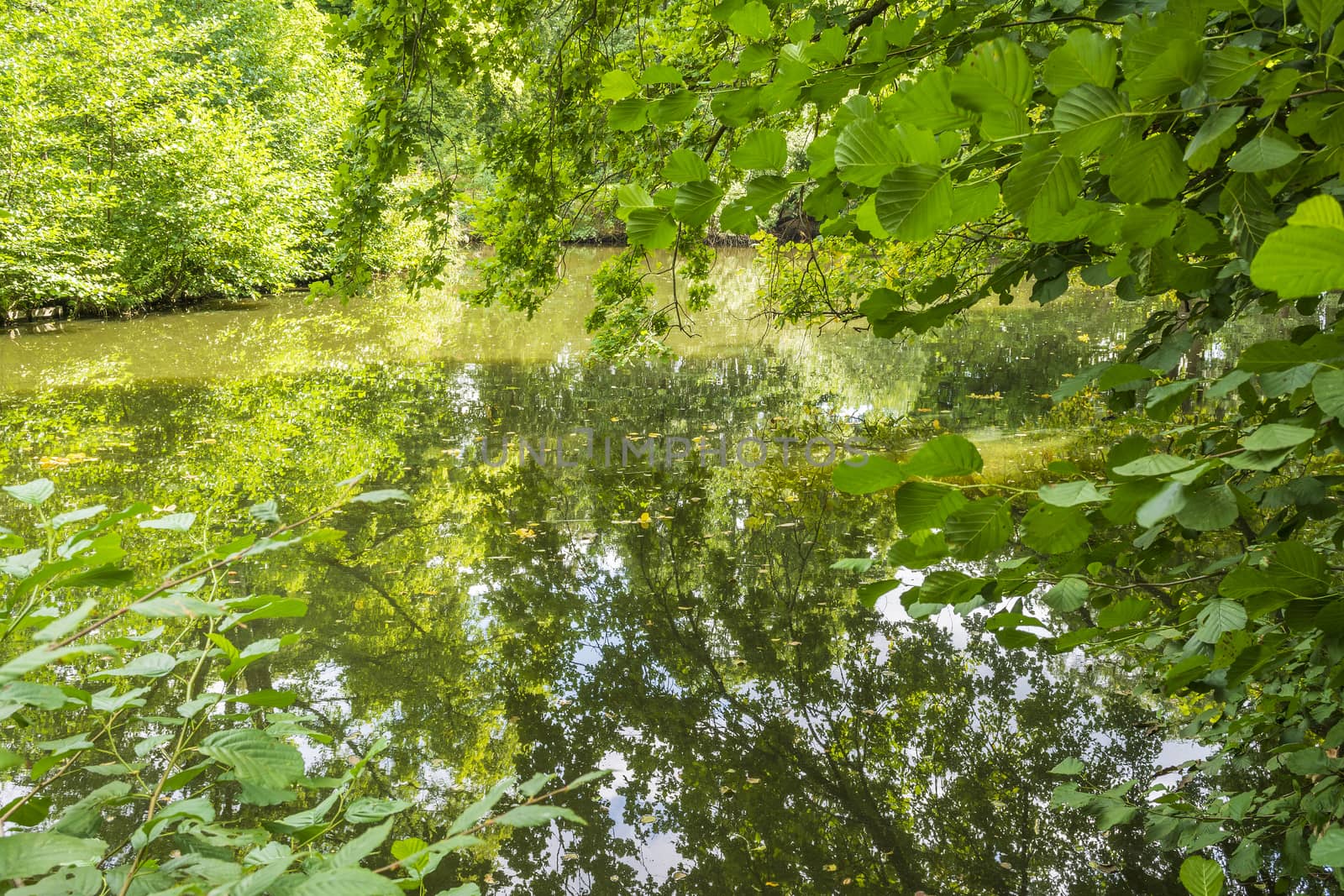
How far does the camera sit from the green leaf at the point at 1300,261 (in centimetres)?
58

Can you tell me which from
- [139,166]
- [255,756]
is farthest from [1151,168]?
[139,166]

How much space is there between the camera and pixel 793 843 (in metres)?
3.56

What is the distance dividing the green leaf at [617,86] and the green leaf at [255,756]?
90 cm

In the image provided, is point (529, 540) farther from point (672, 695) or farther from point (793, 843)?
point (793, 843)

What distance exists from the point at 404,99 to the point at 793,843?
3810 millimetres

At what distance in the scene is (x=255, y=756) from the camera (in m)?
1.05

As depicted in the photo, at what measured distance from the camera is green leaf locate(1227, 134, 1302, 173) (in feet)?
2.50

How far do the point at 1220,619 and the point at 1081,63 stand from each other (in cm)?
68

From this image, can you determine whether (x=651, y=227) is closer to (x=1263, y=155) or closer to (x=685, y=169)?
(x=685, y=169)

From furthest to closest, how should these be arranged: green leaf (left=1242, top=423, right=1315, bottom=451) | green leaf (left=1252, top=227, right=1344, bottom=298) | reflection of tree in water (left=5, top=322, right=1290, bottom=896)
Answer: reflection of tree in water (left=5, top=322, right=1290, bottom=896) < green leaf (left=1242, top=423, right=1315, bottom=451) < green leaf (left=1252, top=227, right=1344, bottom=298)

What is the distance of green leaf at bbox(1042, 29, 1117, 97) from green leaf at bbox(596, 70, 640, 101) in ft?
1.98

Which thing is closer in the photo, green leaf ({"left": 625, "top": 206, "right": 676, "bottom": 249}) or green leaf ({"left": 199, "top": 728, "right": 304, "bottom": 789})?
green leaf ({"left": 199, "top": 728, "right": 304, "bottom": 789})

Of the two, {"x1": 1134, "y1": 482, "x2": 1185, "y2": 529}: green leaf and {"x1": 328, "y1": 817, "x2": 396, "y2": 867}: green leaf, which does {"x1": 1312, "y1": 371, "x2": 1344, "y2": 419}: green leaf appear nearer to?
{"x1": 1134, "y1": 482, "x2": 1185, "y2": 529}: green leaf

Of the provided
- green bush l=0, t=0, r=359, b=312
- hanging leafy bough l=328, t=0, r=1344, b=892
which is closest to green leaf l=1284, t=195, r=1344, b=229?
hanging leafy bough l=328, t=0, r=1344, b=892
